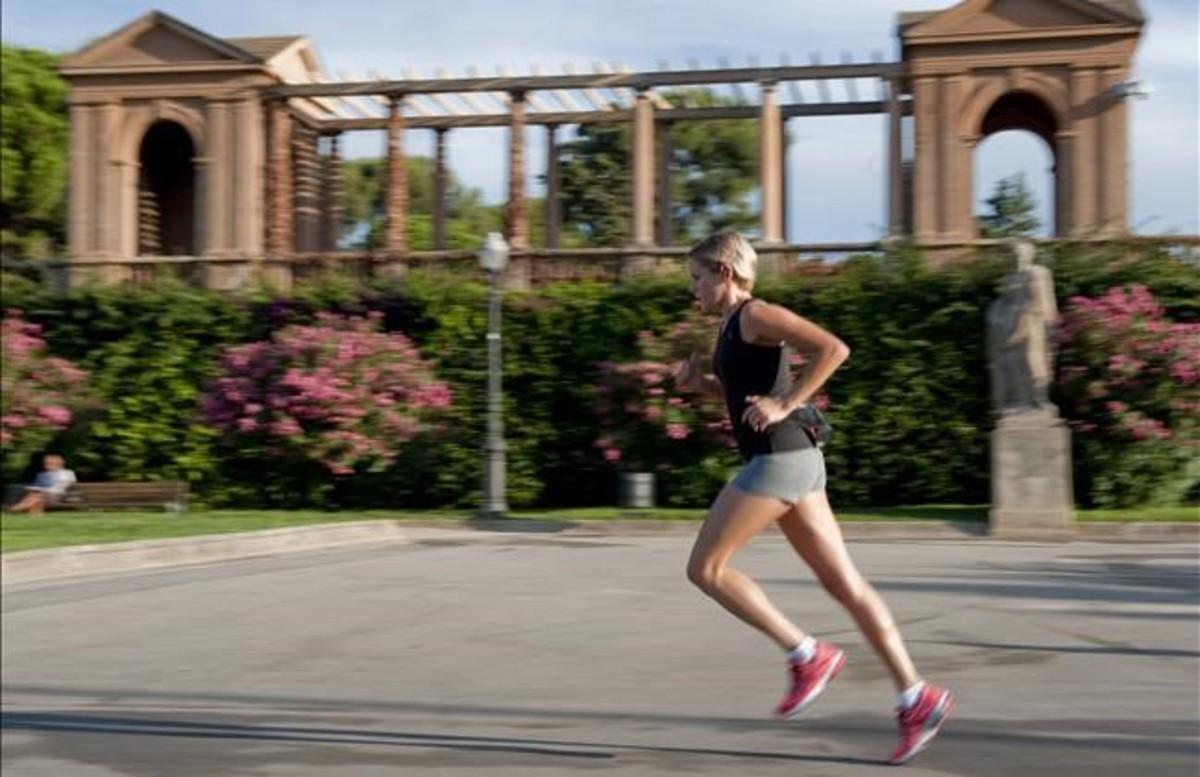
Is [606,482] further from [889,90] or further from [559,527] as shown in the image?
[889,90]

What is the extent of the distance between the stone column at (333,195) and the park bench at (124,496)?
45.9 feet

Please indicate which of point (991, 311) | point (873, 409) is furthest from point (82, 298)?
point (991, 311)

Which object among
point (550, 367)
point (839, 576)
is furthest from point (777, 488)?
point (550, 367)

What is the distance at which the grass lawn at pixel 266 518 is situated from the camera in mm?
15430

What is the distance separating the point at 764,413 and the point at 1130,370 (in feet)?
53.4

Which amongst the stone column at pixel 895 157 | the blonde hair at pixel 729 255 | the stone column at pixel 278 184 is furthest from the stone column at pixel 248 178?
the blonde hair at pixel 729 255

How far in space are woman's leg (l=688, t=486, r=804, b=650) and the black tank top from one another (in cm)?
18

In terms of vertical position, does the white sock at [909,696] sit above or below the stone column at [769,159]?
below

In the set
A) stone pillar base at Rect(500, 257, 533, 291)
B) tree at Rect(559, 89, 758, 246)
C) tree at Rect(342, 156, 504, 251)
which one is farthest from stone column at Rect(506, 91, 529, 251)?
tree at Rect(342, 156, 504, 251)

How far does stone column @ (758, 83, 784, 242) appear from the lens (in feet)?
92.5

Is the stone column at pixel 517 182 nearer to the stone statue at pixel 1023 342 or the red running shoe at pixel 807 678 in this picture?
the stone statue at pixel 1023 342

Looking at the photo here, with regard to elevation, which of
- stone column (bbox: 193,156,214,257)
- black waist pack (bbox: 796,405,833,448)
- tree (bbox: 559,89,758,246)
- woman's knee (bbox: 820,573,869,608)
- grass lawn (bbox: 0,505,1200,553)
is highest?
tree (bbox: 559,89,758,246)

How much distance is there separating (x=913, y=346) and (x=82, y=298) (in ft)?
45.5

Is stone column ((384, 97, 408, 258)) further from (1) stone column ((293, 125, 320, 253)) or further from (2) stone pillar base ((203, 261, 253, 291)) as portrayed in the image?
(1) stone column ((293, 125, 320, 253))
